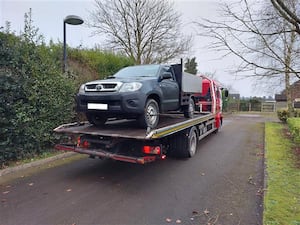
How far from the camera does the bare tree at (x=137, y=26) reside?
54.2 ft

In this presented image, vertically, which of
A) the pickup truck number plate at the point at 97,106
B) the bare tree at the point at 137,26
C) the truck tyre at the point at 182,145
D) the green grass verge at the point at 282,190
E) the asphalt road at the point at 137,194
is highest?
the bare tree at the point at 137,26

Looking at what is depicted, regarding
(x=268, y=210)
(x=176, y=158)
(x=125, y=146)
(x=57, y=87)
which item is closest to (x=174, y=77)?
(x=176, y=158)

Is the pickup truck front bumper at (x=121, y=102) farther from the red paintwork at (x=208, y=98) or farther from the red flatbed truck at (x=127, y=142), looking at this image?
the red paintwork at (x=208, y=98)

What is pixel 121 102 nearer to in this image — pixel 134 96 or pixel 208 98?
pixel 134 96

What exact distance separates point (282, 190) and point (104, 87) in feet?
12.5

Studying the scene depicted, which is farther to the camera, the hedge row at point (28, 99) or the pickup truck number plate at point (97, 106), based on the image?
the hedge row at point (28, 99)

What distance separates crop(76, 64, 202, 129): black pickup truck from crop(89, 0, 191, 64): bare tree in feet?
35.6

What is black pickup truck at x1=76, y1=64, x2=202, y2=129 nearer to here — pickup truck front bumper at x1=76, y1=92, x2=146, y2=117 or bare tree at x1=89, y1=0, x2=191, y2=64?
pickup truck front bumper at x1=76, y1=92, x2=146, y2=117

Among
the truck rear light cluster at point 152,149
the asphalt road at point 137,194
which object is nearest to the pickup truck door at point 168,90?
the truck rear light cluster at point 152,149


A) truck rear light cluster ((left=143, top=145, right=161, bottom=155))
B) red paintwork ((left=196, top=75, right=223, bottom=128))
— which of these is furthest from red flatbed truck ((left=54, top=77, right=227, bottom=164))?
red paintwork ((left=196, top=75, right=223, bottom=128))

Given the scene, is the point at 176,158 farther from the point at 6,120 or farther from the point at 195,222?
the point at 6,120

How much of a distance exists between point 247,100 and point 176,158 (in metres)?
33.4

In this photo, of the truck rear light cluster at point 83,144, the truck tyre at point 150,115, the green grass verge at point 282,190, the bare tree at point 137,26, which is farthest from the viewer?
the bare tree at point 137,26

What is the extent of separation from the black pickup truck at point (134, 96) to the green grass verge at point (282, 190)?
2.48 meters
